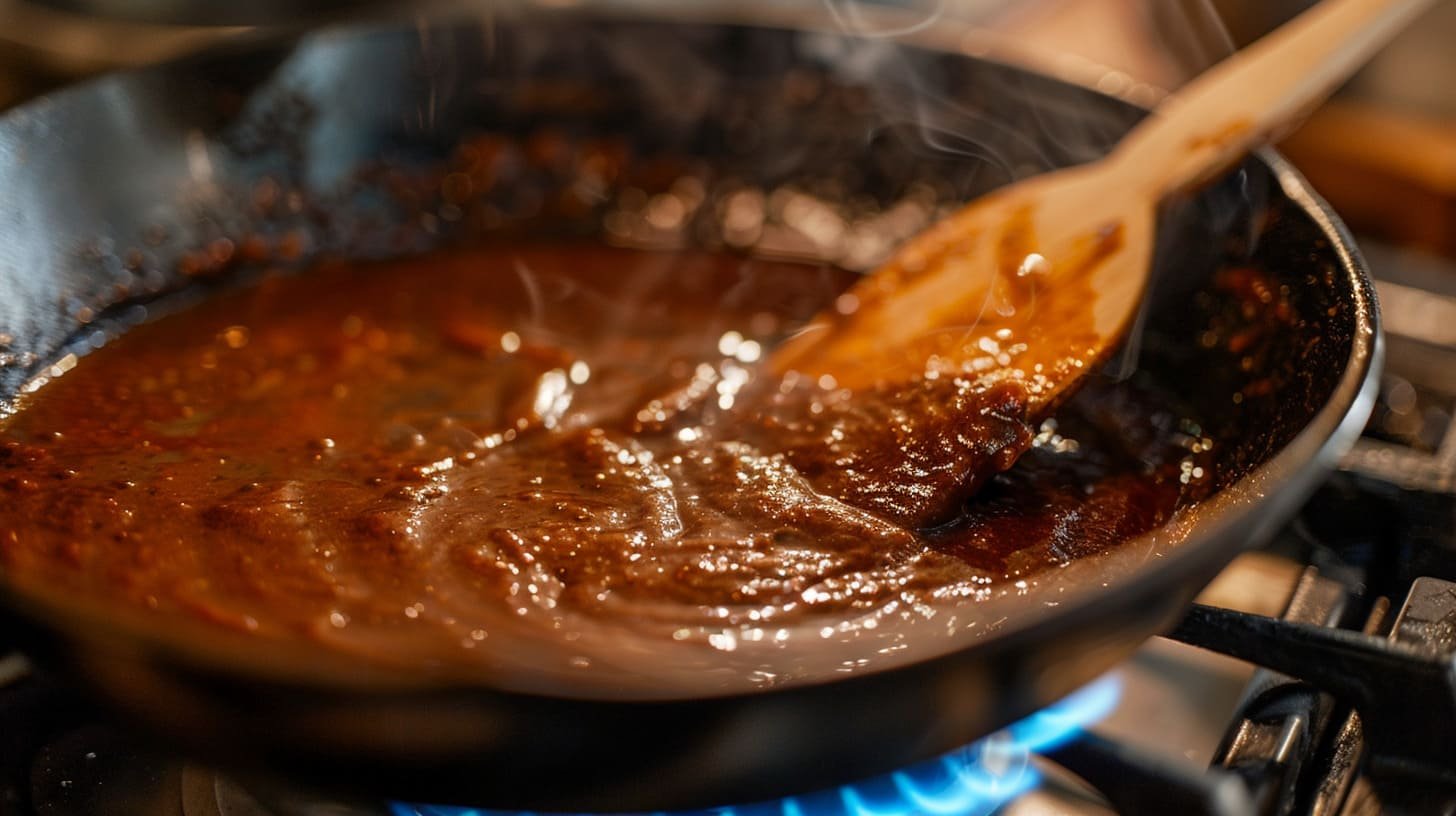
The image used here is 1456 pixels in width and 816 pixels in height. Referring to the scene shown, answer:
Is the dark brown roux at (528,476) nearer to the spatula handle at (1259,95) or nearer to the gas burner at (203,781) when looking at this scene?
the gas burner at (203,781)

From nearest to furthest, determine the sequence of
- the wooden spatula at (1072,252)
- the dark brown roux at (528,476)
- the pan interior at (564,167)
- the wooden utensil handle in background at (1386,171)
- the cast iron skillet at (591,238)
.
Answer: the cast iron skillet at (591,238) → the dark brown roux at (528,476) → the wooden spatula at (1072,252) → the pan interior at (564,167) → the wooden utensil handle in background at (1386,171)

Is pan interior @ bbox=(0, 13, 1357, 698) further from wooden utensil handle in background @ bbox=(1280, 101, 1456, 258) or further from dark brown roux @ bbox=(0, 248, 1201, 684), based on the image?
wooden utensil handle in background @ bbox=(1280, 101, 1456, 258)

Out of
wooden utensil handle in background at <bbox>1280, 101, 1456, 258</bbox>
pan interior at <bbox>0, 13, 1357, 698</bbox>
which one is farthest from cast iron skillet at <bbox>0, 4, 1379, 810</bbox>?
wooden utensil handle in background at <bbox>1280, 101, 1456, 258</bbox>

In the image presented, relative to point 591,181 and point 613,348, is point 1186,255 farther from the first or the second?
point 591,181

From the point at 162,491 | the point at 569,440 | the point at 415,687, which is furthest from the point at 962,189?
the point at 415,687

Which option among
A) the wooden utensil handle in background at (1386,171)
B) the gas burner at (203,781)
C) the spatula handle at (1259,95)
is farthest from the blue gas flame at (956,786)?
the wooden utensil handle in background at (1386,171)

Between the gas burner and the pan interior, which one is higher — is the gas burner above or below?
below
